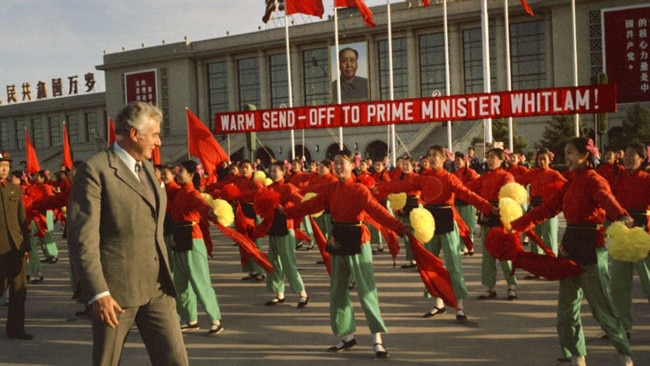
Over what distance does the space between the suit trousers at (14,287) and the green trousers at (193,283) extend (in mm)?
1773

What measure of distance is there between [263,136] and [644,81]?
27414 mm

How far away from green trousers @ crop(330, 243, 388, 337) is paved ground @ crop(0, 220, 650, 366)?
30 cm

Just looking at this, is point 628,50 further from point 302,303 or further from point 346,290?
point 346,290

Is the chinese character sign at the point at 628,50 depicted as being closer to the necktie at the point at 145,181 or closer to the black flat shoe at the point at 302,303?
the black flat shoe at the point at 302,303

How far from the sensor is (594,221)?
5.50m

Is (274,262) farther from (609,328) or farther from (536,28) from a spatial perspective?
(536,28)

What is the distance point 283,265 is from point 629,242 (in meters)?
5.09

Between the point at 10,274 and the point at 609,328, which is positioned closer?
the point at 609,328

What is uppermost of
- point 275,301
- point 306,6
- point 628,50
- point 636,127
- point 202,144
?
point 628,50

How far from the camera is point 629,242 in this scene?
548cm

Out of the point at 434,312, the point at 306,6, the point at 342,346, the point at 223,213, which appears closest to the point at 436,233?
the point at 434,312

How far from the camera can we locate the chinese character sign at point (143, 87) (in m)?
58.5

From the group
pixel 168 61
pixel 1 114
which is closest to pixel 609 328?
pixel 168 61

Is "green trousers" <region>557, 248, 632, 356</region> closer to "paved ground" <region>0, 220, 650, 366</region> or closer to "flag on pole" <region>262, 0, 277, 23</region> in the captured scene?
"paved ground" <region>0, 220, 650, 366</region>
